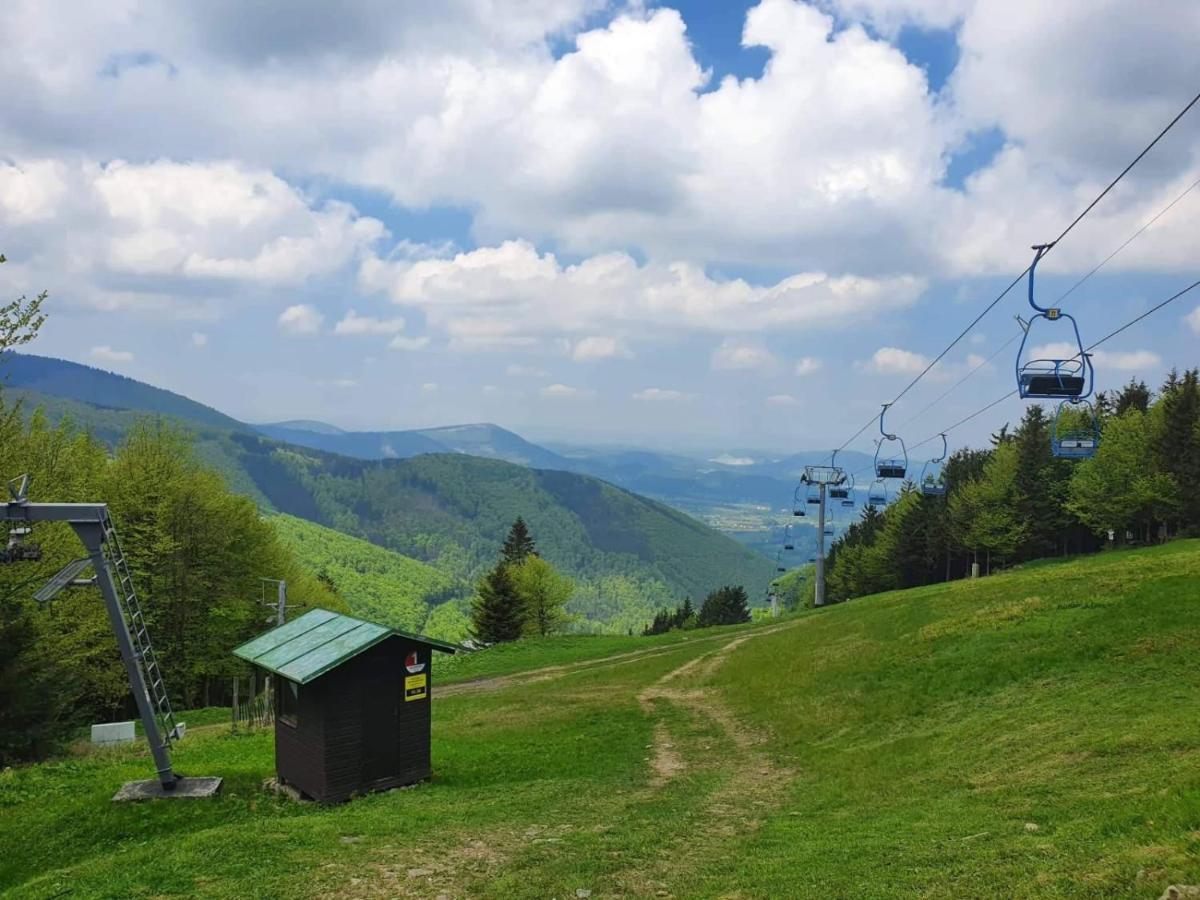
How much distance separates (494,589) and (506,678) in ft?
116

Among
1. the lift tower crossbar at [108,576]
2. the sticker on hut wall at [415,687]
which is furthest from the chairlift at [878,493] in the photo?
the lift tower crossbar at [108,576]

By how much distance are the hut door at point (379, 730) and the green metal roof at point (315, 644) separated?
1.08 metres

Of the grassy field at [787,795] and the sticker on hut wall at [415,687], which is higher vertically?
the sticker on hut wall at [415,687]

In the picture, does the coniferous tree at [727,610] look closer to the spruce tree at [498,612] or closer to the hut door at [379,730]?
the spruce tree at [498,612]

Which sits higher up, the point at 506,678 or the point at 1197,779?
the point at 1197,779

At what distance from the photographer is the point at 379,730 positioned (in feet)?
59.3

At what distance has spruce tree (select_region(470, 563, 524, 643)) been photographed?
7938 cm

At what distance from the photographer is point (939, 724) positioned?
1952 cm

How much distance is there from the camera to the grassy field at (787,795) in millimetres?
10711

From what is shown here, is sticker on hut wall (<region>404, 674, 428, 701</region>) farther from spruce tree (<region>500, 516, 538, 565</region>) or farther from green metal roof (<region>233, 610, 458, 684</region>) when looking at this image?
spruce tree (<region>500, 516, 538, 565</region>)

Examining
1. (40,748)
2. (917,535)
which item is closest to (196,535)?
(40,748)

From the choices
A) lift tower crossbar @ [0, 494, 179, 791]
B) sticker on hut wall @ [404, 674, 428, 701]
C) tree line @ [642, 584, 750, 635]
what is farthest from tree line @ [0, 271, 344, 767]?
tree line @ [642, 584, 750, 635]

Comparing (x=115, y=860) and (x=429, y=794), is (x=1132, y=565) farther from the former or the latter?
(x=115, y=860)

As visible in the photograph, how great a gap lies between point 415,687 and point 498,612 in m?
62.4
